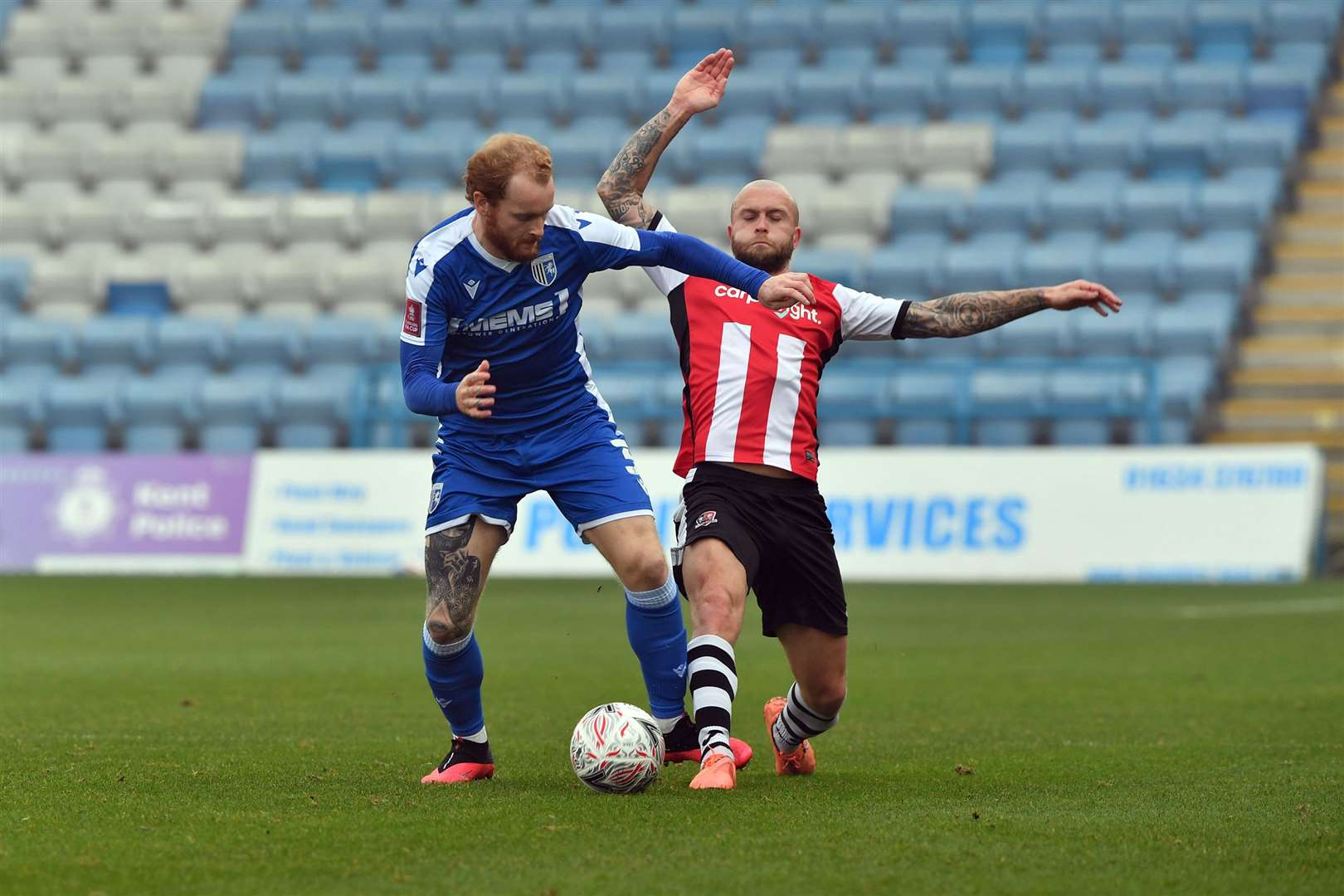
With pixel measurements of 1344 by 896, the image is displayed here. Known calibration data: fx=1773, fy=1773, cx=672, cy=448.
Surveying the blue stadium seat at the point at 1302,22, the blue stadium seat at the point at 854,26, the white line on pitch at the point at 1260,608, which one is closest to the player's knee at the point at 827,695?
the white line on pitch at the point at 1260,608

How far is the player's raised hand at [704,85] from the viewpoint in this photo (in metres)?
6.15

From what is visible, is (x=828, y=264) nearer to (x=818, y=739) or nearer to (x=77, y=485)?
(x=77, y=485)

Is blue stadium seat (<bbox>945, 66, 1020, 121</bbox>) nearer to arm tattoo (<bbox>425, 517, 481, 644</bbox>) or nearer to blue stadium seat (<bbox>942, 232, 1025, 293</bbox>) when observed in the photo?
blue stadium seat (<bbox>942, 232, 1025, 293</bbox>)

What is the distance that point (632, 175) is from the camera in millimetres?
6102

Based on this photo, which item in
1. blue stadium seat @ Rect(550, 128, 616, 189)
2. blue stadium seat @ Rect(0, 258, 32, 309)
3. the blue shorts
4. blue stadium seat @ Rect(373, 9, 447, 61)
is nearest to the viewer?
the blue shorts

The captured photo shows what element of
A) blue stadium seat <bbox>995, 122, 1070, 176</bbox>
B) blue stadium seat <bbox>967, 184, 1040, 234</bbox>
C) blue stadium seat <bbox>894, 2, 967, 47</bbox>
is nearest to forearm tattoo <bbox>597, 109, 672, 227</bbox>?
blue stadium seat <bbox>967, 184, 1040, 234</bbox>

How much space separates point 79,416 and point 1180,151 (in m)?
13.7

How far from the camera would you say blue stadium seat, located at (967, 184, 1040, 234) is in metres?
21.4

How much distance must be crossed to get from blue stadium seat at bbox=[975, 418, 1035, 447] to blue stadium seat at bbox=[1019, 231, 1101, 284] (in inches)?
71.3

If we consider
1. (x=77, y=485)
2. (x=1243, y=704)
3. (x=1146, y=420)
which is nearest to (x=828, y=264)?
(x=1146, y=420)

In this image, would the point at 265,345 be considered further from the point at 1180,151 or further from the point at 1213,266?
the point at 1180,151

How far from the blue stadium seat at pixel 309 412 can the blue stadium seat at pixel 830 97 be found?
→ 7289 mm

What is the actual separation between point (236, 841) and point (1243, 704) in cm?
506

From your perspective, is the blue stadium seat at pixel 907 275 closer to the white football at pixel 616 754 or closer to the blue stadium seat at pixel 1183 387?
the blue stadium seat at pixel 1183 387
